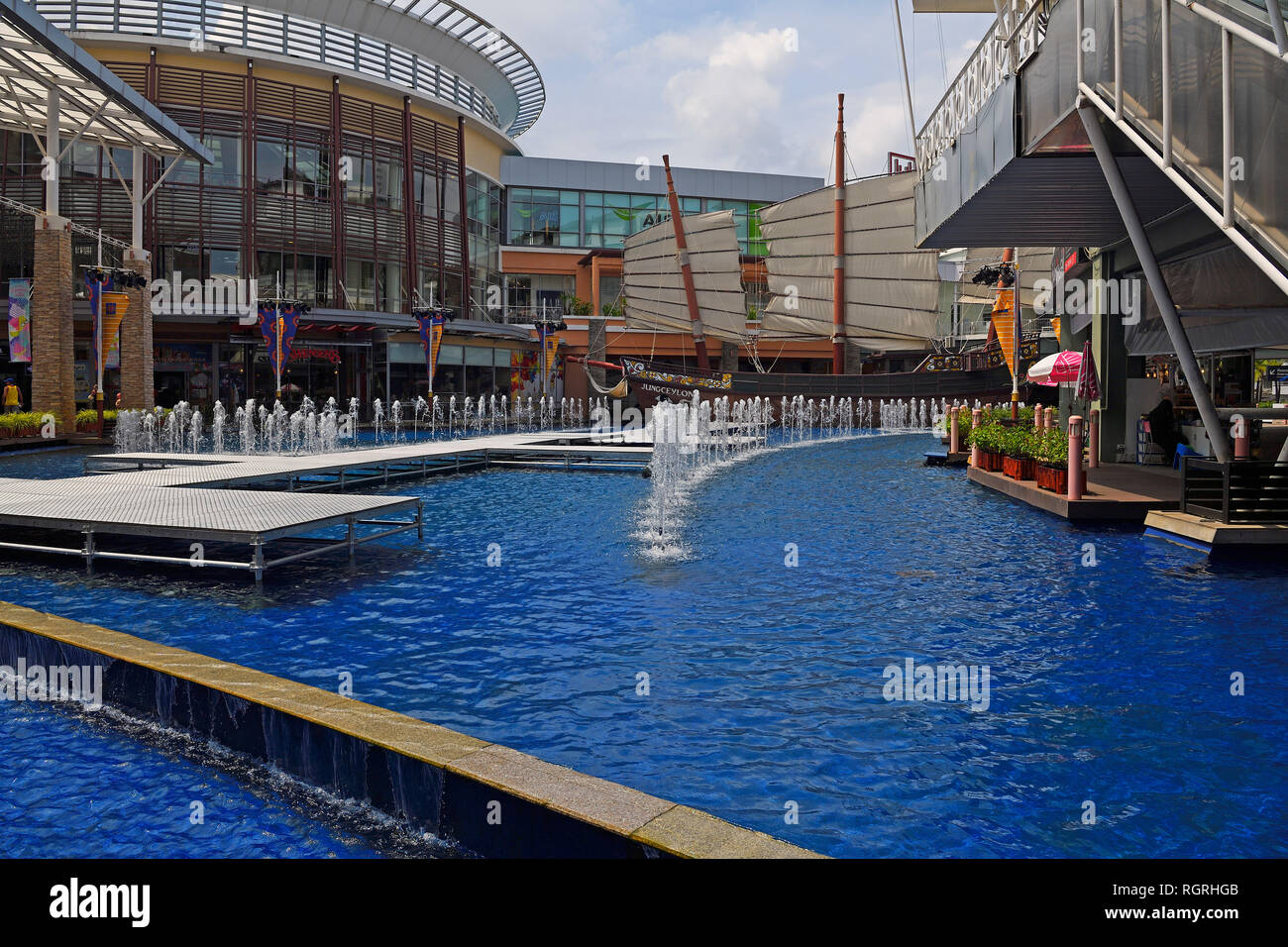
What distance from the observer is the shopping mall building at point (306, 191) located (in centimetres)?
3816

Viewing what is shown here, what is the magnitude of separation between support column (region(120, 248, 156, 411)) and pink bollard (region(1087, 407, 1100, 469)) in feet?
95.1

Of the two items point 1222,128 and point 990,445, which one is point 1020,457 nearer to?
point 990,445

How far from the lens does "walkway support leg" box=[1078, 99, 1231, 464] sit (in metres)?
11.7

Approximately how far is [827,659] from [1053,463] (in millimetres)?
10272

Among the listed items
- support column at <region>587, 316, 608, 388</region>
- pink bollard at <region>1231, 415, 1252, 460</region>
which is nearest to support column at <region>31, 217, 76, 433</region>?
pink bollard at <region>1231, 415, 1252, 460</region>

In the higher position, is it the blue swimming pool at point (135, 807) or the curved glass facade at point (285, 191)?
the curved glass facade at point (285, 191)

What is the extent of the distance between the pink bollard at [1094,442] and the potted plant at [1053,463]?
223 centimetres

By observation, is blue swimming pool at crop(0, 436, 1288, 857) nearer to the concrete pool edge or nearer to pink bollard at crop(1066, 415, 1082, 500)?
the concrete pool edge

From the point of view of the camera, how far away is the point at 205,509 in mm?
10867

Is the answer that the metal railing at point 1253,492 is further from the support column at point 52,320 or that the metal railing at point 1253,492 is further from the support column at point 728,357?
the support column at point 728,357

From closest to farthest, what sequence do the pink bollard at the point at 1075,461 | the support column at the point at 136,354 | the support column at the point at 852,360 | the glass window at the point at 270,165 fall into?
the pink bollard at the point at 1075,461
the support column at the point at 136,354
the glass window at the point at 270,165
the support column at the point at 852,360

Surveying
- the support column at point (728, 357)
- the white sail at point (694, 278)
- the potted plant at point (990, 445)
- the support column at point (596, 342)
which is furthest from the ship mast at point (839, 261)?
the potted plant at point (990, 445)

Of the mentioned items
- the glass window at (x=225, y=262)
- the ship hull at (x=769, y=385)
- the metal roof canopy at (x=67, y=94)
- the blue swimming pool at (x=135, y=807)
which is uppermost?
the metal roof canopy at (x=67, y=94)

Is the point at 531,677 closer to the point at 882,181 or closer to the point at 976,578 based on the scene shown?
the point at 976,578
